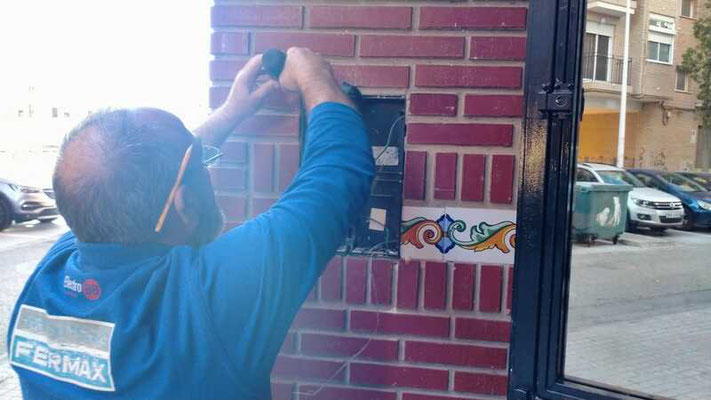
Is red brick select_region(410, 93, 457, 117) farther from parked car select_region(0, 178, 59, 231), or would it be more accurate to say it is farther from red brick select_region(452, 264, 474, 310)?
parked car select_region(0, 178, 59, 231)

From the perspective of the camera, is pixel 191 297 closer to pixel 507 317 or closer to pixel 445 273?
pixel 445 273

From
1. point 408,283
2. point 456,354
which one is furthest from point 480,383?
point 408,283

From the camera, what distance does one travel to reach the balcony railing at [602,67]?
172 cm

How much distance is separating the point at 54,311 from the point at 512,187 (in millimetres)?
1293

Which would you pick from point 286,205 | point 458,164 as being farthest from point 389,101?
point 286,205

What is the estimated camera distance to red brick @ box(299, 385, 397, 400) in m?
1.97

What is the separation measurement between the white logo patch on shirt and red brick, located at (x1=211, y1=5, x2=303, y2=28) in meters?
1.06

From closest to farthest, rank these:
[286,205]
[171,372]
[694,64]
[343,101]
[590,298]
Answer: [171,372] → [286,205] → [343,101] → [694,64] → [590,298]

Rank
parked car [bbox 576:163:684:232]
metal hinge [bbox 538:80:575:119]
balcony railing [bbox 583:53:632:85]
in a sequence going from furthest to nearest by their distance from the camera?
1. parked car [bbox 576:163:684:232]
2. balcony railing [bbox 583:53:632:85]
3. metal hinge [bbox 538:80:575:119]

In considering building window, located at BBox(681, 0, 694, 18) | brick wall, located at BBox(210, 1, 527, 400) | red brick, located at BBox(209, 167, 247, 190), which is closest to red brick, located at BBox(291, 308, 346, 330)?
brick wall, located at BBox(210, 1, 527, 400)

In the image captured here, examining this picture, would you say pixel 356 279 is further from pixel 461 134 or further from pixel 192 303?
pixel 192 303

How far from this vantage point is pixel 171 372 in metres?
1.26

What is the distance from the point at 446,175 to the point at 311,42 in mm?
600

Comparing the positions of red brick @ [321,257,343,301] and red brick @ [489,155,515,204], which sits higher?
red brick @ [489,155,515,204]
